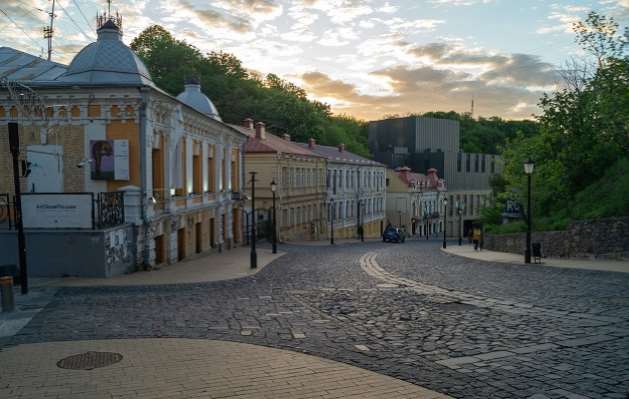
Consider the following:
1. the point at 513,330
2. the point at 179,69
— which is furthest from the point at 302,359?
the point at 179,69

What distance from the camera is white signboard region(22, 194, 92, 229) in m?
17.9

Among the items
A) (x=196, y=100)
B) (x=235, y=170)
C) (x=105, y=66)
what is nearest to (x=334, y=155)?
(x=235, y=170)

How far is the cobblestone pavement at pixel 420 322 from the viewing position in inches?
318

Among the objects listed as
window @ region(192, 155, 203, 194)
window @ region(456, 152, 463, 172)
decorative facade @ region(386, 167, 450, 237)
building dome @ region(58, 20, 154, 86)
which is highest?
building dome @ region(58, 20, 154, 86)

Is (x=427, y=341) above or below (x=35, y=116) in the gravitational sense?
below

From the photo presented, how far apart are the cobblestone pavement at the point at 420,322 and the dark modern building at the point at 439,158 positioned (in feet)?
208

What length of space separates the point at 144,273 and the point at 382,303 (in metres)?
10.0

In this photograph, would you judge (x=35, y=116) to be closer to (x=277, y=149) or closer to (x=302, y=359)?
(x=302, y=359)

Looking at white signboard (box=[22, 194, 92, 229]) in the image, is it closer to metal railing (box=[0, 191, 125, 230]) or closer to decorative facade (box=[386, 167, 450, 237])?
metal railing (box=[0, 191, 125, 230])

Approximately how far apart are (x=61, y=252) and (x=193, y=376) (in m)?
11.8

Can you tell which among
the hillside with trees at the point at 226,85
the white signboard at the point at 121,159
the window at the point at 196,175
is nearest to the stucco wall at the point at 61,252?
the white signboard at the point at 121,159

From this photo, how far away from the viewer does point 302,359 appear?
8797 millimetres

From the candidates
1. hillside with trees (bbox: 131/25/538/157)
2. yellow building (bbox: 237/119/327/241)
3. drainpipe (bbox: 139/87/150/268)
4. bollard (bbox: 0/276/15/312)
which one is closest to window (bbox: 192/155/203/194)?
drainpipe (bbox: 139/87/150/268)

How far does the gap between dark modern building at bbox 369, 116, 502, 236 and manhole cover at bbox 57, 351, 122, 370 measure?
74072mm
